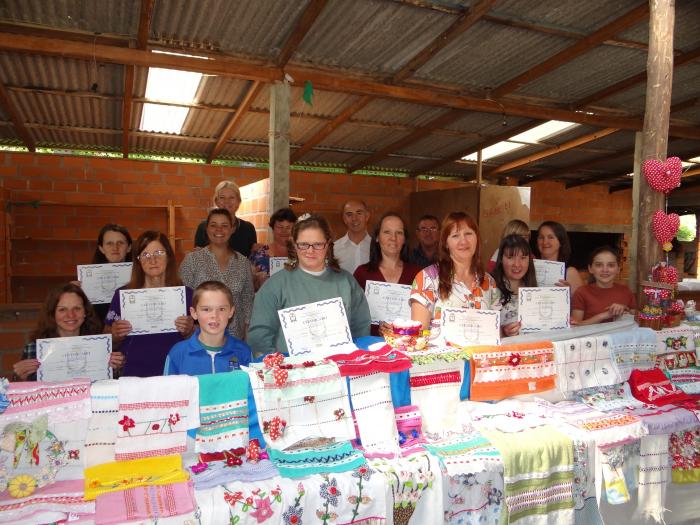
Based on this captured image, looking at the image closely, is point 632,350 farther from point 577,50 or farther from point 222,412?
point 577,50

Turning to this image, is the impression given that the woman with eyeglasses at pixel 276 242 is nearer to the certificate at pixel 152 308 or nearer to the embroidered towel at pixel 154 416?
the certificate at pixel 152 308

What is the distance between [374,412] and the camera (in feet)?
5.90

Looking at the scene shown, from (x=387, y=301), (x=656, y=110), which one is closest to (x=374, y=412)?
(x=387, y=301)

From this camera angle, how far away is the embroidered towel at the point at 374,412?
1769mm

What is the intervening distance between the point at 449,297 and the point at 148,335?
4.91 feet

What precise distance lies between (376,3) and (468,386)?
280cm

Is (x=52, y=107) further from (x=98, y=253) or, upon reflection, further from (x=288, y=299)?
(x=288, y=299)

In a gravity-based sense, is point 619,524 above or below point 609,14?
below

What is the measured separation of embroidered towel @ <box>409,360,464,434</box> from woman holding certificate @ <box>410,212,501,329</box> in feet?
1.32

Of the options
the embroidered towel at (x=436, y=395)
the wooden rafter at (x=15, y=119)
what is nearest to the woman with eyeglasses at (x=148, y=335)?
the embroidered towel at (x=436, y=395)

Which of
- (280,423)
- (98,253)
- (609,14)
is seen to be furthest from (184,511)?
(609,14)

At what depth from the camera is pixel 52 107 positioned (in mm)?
5223

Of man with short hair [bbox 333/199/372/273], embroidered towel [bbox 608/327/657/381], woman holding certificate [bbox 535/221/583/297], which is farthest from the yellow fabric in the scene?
woman holding certificate [bbox 535/221/583/297]

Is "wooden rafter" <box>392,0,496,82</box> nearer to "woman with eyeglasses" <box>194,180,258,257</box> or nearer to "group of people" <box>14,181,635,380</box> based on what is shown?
"group of people" <box>14,181,635,380</box>
